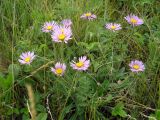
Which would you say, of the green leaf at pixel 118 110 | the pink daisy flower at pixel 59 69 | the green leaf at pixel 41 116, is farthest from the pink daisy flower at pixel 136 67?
the green leaf at pixel 41 116

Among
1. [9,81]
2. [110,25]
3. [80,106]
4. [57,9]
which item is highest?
[57,9]

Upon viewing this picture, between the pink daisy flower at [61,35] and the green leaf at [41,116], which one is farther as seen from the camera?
the pink daisy flower at [61,35]

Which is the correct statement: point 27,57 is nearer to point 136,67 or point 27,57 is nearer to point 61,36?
point 61,36

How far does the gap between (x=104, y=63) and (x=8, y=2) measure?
0.75 m

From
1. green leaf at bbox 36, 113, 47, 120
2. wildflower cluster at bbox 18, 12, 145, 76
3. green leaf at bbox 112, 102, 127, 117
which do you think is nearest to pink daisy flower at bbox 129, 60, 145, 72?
wildflower cluster at bbox 18, 12, 145, 76

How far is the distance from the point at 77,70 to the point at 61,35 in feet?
0.56

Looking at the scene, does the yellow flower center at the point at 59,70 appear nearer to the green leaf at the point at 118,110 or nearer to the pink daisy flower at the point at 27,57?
the pink daisy flower at the point at 27,57

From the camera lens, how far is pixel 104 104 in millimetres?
1370

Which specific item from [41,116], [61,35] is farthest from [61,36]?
[41,116]

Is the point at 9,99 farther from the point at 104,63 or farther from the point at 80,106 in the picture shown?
the point at 104,63

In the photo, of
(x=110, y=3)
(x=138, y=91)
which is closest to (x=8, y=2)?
(x=110, y=3)

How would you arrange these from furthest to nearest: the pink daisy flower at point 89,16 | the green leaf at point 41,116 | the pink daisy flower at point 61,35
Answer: the pink daisy flower at point 89,16 → the pink daisy flower at point 61,35 → the green leaf at point 41,116

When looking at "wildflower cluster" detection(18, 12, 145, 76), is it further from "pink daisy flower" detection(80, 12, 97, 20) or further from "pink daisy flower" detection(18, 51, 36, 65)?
"pink daisy flower" detection(80, 12, 97, 20)

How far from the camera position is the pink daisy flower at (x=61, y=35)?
A: 4.44 ft
